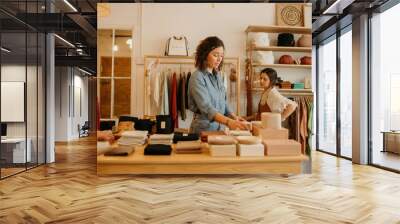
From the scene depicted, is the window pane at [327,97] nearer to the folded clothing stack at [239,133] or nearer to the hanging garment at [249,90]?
the hanging garment at [249,90]

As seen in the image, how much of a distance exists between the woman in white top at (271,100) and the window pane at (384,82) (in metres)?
3.39

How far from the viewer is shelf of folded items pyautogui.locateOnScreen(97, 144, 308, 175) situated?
11.2 ft

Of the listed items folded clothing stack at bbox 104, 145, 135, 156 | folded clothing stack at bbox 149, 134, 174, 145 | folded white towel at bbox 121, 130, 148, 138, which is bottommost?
folded clothing stack at bbox 104, 145, 135, 156

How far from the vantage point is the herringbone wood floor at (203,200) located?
2662 mm

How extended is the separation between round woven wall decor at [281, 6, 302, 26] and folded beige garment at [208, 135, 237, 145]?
1.37 meters

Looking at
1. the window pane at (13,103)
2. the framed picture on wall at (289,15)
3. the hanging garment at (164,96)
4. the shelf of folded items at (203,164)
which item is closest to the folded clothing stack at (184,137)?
the shelf of folded items at (203,164)

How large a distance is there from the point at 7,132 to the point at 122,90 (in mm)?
3416

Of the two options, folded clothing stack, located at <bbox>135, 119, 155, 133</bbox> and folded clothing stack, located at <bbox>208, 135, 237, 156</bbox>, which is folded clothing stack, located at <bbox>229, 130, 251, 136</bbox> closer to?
folded clothing stack, located at <bbox>208, 135, 237, 156</bbox>

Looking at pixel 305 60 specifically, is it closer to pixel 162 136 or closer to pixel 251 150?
pixel 251 150

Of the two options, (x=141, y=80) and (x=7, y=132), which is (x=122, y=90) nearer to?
(x=141, y=80)

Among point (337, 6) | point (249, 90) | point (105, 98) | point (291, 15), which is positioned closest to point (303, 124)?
point (249, 90)

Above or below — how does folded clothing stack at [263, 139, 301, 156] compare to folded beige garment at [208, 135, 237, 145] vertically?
below

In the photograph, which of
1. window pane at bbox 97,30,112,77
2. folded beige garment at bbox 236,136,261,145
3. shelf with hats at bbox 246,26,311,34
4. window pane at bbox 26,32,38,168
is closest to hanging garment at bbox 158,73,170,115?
window pane at bbox 97,30,112,77

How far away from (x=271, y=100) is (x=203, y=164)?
92cm
